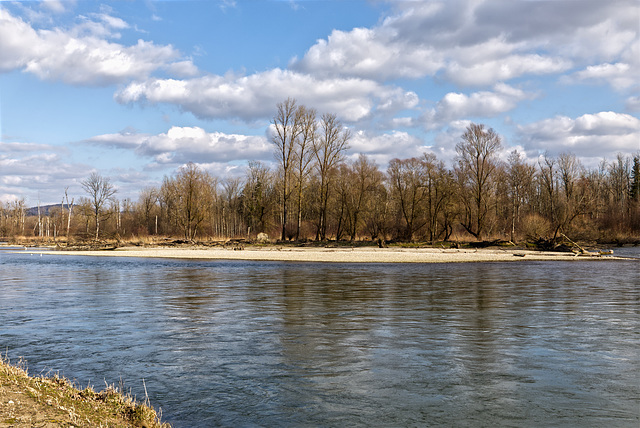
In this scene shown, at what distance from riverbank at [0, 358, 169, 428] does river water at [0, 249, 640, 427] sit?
61cm

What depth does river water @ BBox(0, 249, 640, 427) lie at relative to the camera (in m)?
8.10

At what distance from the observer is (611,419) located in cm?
760

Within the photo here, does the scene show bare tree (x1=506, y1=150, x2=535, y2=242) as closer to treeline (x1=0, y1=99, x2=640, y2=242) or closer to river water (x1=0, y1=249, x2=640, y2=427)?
treeline (x1=0, y1=99, x2=640, y2=242)

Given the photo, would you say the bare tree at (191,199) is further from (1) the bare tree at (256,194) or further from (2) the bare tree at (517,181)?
(2) the bare tree at (517,181)

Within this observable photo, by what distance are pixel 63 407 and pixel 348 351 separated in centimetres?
638

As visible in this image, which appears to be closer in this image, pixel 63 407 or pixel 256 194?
pixel 63 407

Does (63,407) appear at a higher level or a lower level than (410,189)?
lower

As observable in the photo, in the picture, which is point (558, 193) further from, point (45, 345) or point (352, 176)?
point (45, 345)

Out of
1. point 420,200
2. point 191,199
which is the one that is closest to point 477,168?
point 420,200

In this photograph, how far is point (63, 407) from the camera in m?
7.11

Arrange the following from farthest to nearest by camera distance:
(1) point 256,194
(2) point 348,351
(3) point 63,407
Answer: (1) point 256,194
(2) point 348,351
(3) point 63,407

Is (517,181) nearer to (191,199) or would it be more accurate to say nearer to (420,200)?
(420,200)

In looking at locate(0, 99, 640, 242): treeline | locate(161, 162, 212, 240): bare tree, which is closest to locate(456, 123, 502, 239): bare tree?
locate(0, 99, 640, 242): treeline

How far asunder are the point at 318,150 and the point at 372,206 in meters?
11.4
